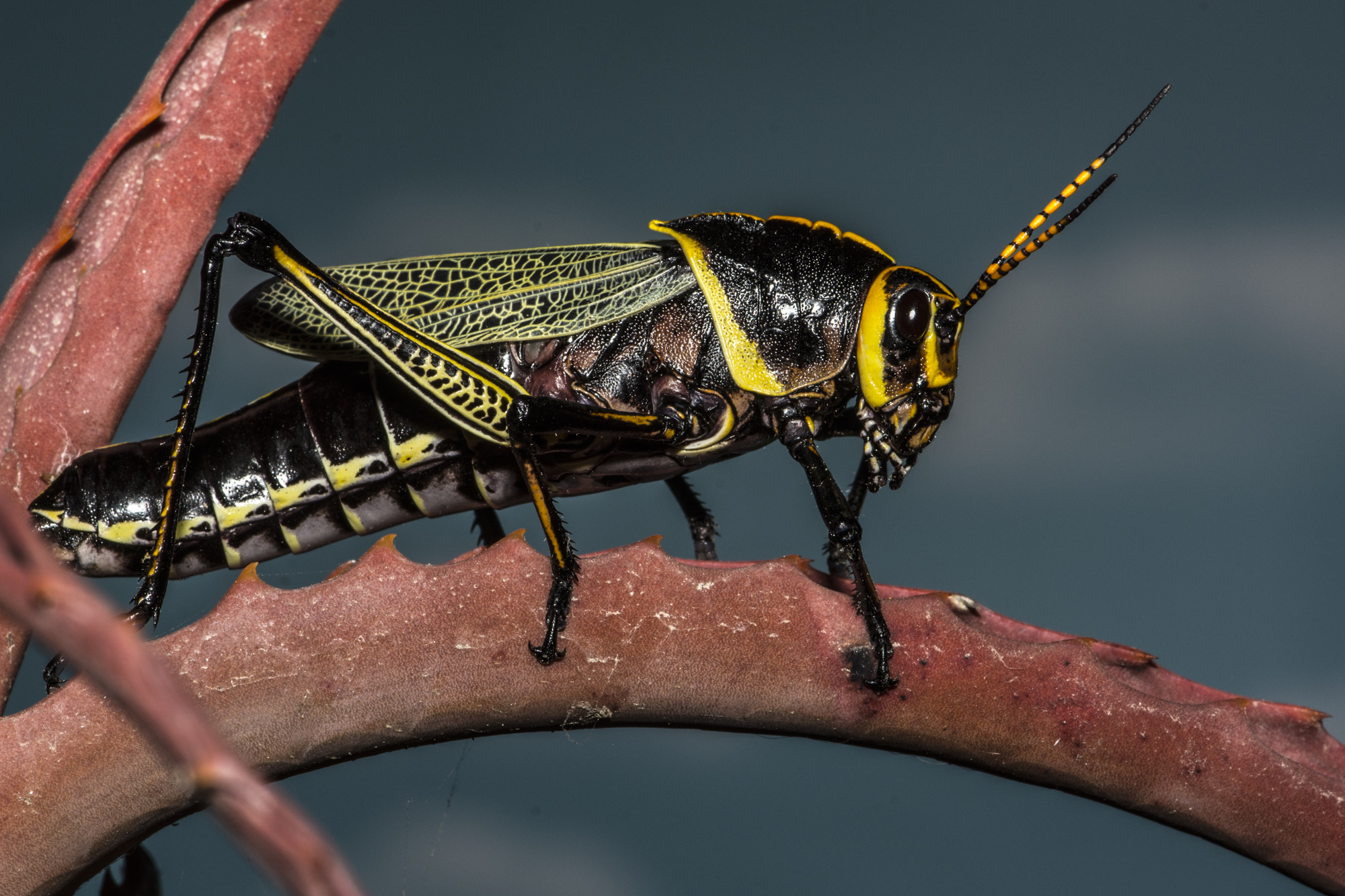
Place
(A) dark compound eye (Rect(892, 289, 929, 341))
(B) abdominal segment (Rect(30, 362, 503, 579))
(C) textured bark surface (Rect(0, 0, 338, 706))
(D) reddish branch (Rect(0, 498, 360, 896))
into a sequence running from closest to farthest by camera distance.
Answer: (D) reddish branch (Rect(0, 498, 360, 896)), (C) textured bark surface (Rect(0, 0, 338, 706)), (B) abdominal segment (Rect(30, 362, 503, 579)), (A) dark compound eye (Rect(892, 289, 929, 341))

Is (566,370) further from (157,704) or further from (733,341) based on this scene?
(157,704)

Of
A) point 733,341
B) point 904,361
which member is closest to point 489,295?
point 733,341

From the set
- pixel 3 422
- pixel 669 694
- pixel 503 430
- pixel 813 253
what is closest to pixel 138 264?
pixel 3 422

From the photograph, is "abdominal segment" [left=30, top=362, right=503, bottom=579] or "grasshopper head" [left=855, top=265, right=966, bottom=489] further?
"grasshopper head" [left=855, top=265, right=966, bottom=489]

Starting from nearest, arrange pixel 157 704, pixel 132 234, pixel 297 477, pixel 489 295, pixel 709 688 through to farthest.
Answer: pixel 157 704 → pixel 709 688 → pixel 132 234 → pixel 297 477 → pixel 489 295

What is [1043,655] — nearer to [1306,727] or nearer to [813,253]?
[1306,727]

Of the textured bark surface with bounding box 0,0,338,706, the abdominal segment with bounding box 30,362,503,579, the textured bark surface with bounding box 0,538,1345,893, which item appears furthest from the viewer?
the abdominal segment with bounding box 30,362,503,579

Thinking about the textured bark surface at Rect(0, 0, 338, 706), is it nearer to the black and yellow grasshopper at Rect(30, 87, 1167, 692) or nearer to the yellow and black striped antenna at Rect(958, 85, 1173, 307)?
the black and yellow grasshopper at Rect(30, 87, 1167, 692)

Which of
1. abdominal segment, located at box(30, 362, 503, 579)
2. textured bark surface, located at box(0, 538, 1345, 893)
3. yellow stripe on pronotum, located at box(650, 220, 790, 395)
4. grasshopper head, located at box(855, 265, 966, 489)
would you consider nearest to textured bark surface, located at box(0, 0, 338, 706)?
abdominal segment, located at box(30, 362, 503, 579)

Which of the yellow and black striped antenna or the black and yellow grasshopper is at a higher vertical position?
the yellow and black striped antenna
